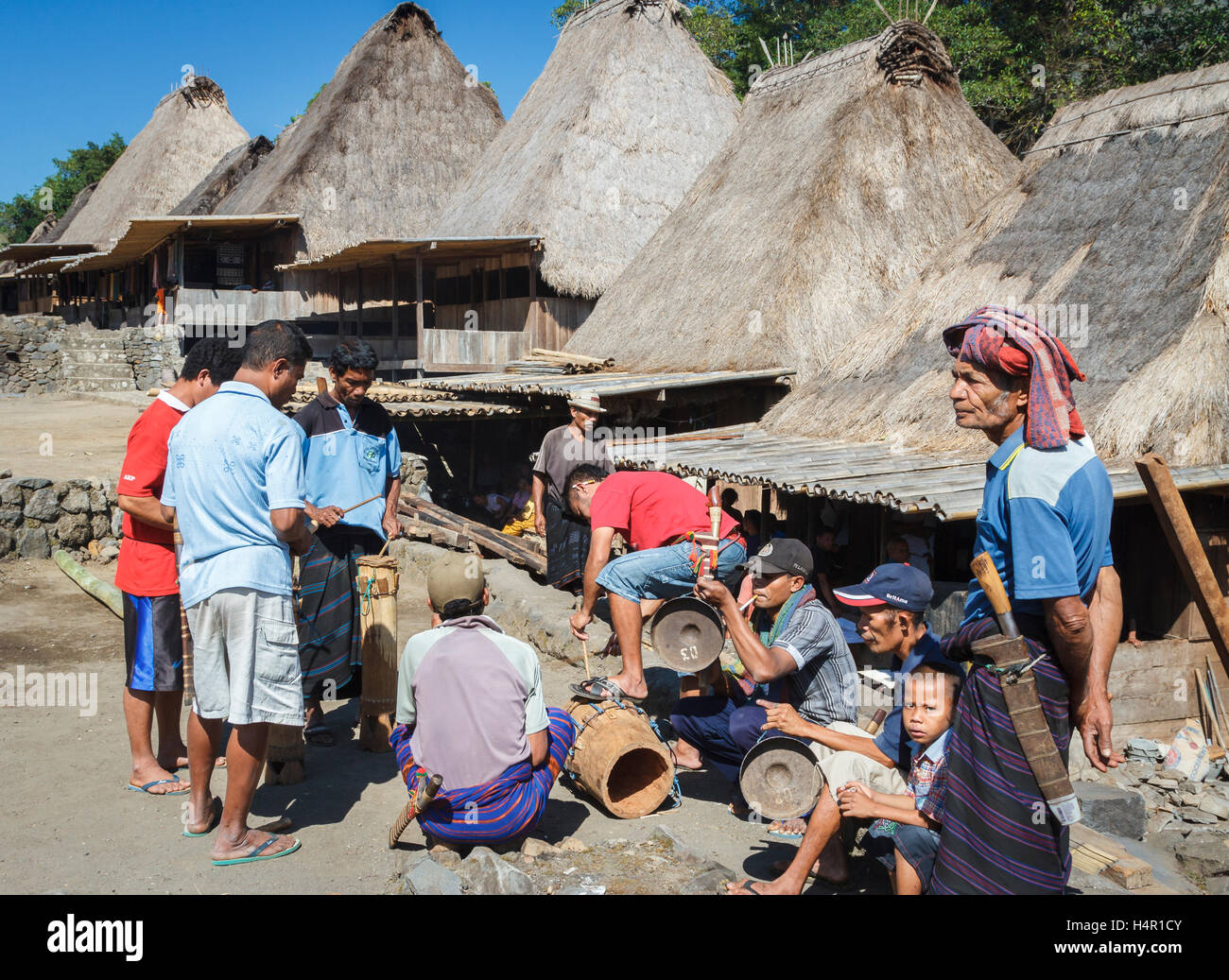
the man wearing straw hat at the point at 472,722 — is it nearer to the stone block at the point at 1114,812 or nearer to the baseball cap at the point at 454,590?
the baseball cap at the point at 454,590

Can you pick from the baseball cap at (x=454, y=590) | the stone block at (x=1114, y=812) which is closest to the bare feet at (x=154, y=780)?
the baseball cap at (x=454, y=590)

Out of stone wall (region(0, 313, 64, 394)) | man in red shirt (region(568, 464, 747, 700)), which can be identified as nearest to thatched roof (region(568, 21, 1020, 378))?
man in red shirt (region(568, 464, 747, 700))

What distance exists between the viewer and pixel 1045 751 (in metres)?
2.55

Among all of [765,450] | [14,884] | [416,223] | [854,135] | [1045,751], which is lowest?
[14,884]

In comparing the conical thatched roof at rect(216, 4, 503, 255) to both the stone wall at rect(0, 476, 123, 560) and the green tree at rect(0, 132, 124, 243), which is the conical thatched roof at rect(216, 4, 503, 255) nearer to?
the stone wall at rect(0, 476, 123, 560)

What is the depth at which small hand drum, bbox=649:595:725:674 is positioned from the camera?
452cm

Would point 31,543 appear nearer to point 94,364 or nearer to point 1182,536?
point 1182,536

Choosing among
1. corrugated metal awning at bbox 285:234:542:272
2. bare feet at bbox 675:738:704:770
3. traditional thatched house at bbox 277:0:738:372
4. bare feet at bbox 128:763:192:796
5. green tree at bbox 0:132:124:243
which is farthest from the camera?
green tree at bbox 0:132:124:243

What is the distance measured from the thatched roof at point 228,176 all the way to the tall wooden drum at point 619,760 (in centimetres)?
2622

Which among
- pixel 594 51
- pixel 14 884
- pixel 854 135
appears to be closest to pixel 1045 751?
pixel 14 884

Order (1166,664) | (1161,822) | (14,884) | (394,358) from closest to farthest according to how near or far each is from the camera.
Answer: (14,884)
(1161,822)
(1166,664)
(394,358)

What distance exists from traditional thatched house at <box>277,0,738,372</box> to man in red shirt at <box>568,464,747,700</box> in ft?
34.1

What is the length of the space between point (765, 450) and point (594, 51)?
12973mm
